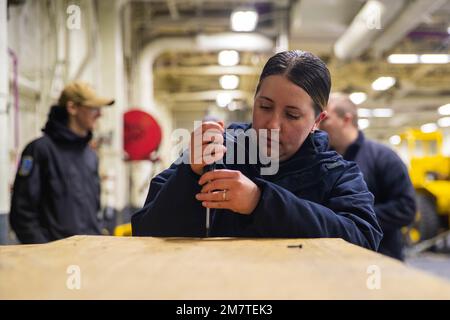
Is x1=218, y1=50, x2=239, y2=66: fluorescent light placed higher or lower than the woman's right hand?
higher

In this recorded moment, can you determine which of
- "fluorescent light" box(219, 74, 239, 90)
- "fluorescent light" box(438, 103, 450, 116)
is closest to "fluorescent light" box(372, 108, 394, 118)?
"fluorescent light" box(438, 103, 450, 116)

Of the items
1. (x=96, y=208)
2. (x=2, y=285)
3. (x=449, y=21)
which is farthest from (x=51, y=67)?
(x=449, y=21)

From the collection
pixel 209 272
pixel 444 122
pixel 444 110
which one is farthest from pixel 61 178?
pixel 444 122

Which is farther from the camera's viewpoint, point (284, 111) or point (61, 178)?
point (61, 178)

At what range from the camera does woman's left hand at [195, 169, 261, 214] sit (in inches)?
31.2

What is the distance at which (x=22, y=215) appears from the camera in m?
1.90

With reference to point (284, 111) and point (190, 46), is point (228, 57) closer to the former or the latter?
point (190, 46)

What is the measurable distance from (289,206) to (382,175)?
1267mm

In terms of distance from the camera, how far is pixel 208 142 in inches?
31.9

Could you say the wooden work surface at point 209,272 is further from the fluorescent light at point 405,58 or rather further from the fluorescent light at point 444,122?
the fluorescent light at point 444,122

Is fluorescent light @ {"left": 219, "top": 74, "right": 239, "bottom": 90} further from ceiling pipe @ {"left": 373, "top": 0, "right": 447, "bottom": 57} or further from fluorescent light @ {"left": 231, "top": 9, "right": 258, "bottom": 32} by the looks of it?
ceiling pipe @ {"left": 373, "top": 0, "right": 447, "bottom": 57}

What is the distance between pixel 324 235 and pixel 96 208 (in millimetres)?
1591

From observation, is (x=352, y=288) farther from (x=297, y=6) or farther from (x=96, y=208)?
(x=297, y=6)

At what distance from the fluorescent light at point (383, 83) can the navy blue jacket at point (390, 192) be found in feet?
22.1
